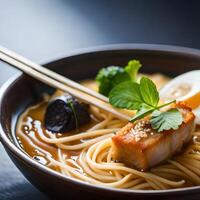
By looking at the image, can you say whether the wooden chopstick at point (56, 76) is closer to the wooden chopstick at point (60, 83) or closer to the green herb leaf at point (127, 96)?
the wooden chopstick at point (60, 83)

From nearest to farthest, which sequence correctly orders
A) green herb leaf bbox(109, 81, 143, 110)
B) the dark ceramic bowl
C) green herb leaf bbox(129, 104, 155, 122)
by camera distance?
1. the dark ceramic bowl
2. green herb leaf bbox(129, 104, 155, 122)
3. green herb leaf bbox(109, 81, 143, 110)

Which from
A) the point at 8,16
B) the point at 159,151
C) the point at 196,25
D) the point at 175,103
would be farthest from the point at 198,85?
the point at 8,16

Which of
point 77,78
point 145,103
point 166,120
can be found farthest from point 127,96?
point 77,78

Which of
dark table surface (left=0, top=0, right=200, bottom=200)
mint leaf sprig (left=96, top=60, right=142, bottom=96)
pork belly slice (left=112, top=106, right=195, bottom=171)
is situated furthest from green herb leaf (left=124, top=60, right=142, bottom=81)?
dark table surface (left=0, top=0, right=200, bottom=200)

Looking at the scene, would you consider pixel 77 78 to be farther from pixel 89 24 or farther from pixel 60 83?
pixel 89 24

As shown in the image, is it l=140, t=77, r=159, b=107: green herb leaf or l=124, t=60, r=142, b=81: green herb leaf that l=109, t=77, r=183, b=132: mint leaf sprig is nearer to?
l=140, t=77, r=159, b=107: green herb leaf

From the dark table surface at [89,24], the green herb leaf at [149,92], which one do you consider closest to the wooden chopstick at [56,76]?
the green herb leaf at [149,92]

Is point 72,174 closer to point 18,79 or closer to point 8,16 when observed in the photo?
point 18,79
